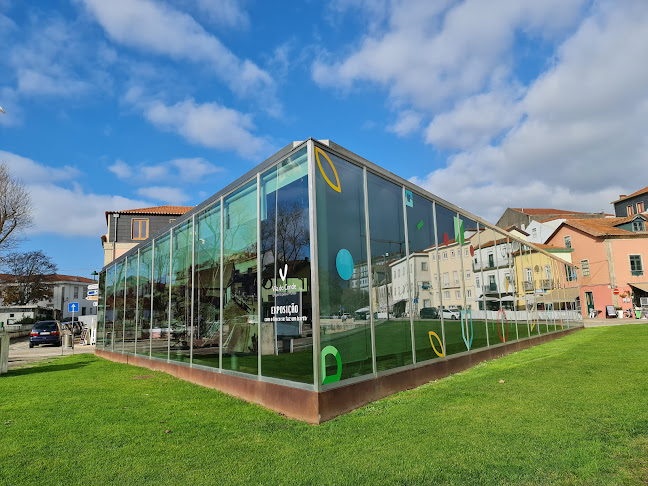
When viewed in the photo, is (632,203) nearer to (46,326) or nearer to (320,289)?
(46,326)

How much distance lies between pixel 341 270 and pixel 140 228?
3749cm

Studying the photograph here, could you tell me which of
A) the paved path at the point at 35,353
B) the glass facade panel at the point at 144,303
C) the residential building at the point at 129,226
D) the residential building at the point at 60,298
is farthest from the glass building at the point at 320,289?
the residential building at the point at 60,298

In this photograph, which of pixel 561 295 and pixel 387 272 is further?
pixel 561 295

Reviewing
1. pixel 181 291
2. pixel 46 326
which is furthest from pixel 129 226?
pixel 181 291

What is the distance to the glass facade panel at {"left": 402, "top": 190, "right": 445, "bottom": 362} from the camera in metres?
8.49

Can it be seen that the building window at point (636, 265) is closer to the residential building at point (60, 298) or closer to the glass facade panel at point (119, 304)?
the glass facade panel at point (119, 304)

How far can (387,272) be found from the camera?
771 centimetres

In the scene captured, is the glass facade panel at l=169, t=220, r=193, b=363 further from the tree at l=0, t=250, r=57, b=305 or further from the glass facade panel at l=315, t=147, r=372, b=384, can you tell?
the tree at l=0, t=250, r=57, b=305

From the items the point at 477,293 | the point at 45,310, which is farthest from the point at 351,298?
the point at 45,310

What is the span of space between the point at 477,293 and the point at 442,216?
94.8 inches

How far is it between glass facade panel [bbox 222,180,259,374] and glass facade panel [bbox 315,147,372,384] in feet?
5.20

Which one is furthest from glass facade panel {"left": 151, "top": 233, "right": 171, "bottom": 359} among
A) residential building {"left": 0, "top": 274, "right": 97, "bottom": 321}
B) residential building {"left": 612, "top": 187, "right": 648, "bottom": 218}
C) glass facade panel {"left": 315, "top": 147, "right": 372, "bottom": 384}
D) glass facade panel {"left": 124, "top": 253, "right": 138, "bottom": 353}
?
residential building {"left": 612, "top": 187, "right": 648, "bottom": 218}

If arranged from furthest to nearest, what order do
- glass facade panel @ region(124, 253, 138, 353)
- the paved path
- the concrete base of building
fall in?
the paved path → glass facade panel @ region(124, 253, 138, 353) → the concrete base of building

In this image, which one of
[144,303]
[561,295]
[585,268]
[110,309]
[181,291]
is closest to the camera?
[181,291]
